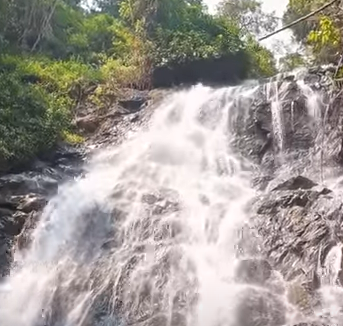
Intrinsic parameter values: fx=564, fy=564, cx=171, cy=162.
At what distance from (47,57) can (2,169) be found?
680 cm

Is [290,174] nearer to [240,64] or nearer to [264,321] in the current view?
[264,321]

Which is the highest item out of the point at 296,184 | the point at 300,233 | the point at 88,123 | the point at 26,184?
the point at 88,123

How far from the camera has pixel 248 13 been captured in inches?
1006

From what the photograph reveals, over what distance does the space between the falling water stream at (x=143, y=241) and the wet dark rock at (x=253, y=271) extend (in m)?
0.12

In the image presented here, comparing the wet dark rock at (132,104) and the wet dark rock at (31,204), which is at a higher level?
the wet dark rock at (132,104)

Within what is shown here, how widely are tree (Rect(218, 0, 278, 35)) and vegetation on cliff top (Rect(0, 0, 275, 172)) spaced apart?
4.29m

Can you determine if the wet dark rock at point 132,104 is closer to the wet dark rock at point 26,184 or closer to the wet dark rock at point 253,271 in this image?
the wet dark rock at point 26,184

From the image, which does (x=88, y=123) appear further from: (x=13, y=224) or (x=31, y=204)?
(x=13, y=224)

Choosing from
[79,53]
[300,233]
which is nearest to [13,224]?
[300,233]

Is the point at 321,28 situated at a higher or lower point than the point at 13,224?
higher

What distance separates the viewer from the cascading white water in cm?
670

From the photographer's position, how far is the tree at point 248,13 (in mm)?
24953

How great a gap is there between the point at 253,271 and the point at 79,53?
12226mm

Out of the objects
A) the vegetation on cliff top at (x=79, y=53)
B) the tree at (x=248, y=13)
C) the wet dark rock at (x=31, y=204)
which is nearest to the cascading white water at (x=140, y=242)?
the wet dark rock at (x=31, y=204)
